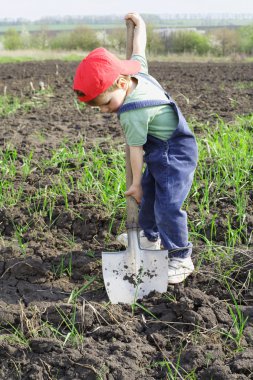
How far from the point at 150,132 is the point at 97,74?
0.46 metres

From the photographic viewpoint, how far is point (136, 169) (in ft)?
9.74

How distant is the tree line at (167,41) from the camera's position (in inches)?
1505

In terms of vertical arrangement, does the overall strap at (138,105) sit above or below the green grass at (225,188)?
above

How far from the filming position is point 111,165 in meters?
4.97

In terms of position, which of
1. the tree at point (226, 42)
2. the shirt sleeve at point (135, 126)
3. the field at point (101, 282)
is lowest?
the tree at point (226, 42)

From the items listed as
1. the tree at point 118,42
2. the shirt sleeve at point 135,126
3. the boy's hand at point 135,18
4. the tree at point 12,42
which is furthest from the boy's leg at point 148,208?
the tree at point 12,42

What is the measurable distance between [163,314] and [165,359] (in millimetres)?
378

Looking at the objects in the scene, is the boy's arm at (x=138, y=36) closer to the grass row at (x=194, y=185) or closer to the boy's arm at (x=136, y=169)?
the boy's arm at (x=136, y=169)

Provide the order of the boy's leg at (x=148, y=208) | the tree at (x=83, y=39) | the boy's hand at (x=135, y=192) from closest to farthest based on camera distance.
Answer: the boy's hand at (x=135, y=192) < the boy's leg at (x=148, y=208) < the tree at (x=83, y=39)

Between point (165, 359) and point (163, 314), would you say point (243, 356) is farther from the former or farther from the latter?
point (163, 314)

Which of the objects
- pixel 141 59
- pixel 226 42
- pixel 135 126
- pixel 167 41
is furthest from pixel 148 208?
Result: pixel 226 42

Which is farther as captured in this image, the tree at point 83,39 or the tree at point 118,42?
the tree at point 83,39

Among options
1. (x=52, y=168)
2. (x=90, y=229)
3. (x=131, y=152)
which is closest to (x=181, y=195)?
(x=131, y=152)

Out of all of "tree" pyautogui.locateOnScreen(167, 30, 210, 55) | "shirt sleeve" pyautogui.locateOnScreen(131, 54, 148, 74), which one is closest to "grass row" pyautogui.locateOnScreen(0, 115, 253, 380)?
"shirt sleeve" pyautogui.locateOnScreen(131, 54, 148, 74)
